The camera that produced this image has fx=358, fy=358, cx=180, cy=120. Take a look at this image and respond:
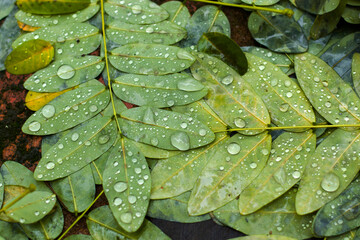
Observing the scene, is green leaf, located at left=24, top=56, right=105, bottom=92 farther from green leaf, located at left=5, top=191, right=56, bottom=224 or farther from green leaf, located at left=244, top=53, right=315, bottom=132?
green leaf, located at left=244, top=53, right=315, bottom=132

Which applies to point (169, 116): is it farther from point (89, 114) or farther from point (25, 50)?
point (25, 50)

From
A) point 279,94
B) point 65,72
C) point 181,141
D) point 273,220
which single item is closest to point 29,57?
point 65,72

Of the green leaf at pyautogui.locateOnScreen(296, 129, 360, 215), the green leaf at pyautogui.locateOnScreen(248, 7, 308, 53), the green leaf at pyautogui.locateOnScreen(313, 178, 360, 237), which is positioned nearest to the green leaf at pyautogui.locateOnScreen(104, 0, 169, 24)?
the green leaf at pyautogui.locateOnScreen(248, 7, 308, 53)

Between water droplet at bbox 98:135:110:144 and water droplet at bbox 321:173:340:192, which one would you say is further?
water droplet at bbox 98:135:110:144

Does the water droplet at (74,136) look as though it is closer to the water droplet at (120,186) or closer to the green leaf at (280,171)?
the water droplet at (120,186)

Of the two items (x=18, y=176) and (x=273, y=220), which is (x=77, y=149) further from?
(x=273, y=220)

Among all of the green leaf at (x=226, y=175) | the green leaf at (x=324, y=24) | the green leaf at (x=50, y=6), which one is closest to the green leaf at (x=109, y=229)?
the green leaf at (x=226, y=175)

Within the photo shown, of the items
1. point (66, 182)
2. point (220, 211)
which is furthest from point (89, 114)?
point (220, 211)
